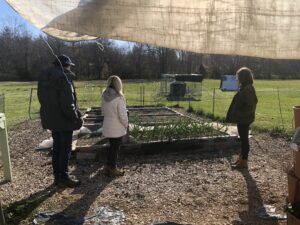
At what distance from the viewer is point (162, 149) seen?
790cm

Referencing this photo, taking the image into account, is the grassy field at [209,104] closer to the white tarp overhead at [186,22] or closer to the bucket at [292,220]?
the bucket at [292,220]

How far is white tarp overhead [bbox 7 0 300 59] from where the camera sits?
1575 millimetres

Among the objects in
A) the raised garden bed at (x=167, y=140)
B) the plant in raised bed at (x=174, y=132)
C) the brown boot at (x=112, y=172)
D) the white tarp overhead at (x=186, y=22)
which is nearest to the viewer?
the white tarp overhead at (x=186, y=22)

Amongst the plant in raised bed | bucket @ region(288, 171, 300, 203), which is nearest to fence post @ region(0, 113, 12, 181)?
the plant in raised bed

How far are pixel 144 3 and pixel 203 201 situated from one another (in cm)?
406

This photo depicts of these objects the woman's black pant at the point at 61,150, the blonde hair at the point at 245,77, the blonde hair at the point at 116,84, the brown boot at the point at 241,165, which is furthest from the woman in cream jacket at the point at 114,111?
the brown boot at the point at 241,165

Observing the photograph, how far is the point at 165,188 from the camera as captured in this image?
5836 millimetres

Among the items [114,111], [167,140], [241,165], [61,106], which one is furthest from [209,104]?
[61,106]

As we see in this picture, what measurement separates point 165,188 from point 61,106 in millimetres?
1827

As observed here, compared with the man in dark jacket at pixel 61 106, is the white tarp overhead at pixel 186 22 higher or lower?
higher

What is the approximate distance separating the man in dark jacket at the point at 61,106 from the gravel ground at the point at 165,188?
538 mm

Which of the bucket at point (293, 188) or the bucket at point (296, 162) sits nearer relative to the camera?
the bucket at point (296, 162)

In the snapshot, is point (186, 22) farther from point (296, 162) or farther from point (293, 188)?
point (293, 188)

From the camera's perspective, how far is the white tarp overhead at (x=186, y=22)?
1575 millimetres
